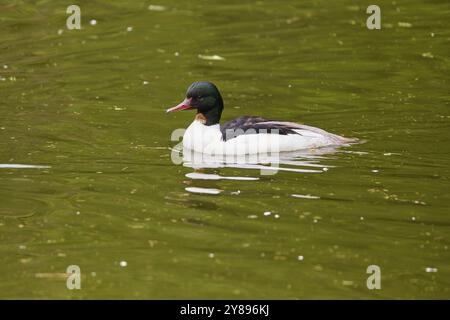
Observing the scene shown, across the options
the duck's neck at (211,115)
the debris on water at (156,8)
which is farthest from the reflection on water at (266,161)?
the debris on water at (156,8)

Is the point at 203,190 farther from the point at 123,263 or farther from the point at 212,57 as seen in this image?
the point at 212,57

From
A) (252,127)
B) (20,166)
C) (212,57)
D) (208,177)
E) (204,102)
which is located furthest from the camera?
(212,57)

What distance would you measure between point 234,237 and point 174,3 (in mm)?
14368

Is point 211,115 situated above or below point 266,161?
above

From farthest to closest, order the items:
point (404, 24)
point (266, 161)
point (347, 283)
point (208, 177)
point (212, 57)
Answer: point (404, 24) → point (212, 57) → point (266, 161) → point (208, 177) → point (347, 283)

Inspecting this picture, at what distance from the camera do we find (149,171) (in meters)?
13.8

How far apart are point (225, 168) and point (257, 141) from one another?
845 mm

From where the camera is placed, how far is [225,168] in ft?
46.3

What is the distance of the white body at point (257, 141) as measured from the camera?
1473 cm

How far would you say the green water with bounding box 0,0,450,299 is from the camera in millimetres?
10273

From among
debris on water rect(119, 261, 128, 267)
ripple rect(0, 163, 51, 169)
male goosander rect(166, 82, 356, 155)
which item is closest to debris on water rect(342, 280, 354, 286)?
debris on water rect(119, 261, 128, 267)

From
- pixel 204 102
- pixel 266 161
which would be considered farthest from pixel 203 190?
pixel 204 102

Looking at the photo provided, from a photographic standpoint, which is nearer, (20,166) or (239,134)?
(20,166)

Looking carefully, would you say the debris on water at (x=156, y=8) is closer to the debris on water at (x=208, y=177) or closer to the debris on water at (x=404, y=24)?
the debris on water at (x=404, y=24)
